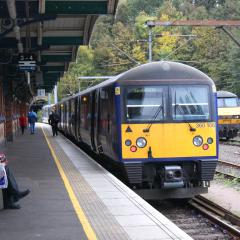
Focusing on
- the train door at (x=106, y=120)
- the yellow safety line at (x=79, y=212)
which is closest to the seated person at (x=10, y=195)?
the yellow safety line at (x=79, y=212)

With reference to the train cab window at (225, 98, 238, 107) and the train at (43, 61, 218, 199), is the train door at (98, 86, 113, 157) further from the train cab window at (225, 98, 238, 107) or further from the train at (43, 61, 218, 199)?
the train cab window at (225, 98, 238, 107)

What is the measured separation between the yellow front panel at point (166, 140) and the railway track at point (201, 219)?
1187 mm

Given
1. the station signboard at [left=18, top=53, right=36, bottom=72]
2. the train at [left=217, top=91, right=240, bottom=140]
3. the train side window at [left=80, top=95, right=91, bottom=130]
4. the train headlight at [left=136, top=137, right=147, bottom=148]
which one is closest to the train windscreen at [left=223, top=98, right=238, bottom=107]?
the train at [left=217, top=91, right=240, bottom=140]

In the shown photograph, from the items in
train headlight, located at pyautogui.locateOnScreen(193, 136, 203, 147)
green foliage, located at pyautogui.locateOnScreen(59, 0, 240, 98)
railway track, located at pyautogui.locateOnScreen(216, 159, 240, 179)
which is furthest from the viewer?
green foliage, located at pyautogui.locateOnScreen(59, 0, 240, 98)

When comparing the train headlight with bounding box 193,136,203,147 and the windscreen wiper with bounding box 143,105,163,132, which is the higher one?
the windscreen wiper with bounding box 143,105,163,132

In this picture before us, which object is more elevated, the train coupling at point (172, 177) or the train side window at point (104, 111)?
the train side window at point (104, 111)

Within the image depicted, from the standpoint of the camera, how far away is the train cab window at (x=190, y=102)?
40.6ft

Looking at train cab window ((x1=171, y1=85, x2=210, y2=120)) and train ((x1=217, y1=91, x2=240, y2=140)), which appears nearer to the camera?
train cab window ((x1=171, y1=85, x2=210, y2=120))

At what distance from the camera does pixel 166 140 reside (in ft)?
40.0

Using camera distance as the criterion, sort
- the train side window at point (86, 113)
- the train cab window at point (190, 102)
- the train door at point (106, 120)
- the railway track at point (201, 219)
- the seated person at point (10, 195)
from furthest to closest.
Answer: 1. the train side window at point (86, 113)
2. the train door at point (106, 120)
3. the train cab window at point (190, 102)
4. the railway track at point (201, 219)
5. the seated person at point (10, 195)

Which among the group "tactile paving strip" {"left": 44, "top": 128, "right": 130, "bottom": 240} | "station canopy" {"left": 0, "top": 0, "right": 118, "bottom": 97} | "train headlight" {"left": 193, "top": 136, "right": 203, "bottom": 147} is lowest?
"tactile paving strip" {"left": 44, "top": 128, "right": 130, "bottom": 240}

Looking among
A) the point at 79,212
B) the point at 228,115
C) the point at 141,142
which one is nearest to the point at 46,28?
the point at 141,142

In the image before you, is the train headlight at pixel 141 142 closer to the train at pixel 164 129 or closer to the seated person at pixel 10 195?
the train at pixel 164 129

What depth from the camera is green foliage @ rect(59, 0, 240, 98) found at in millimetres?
60125
